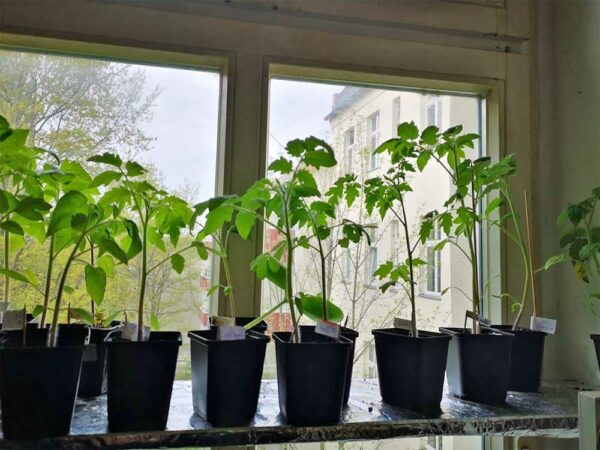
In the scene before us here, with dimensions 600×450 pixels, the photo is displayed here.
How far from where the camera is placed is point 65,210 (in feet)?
2.67

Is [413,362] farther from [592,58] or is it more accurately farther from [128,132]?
[592,58]

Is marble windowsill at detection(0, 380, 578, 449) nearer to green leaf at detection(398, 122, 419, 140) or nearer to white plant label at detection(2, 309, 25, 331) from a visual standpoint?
white plant label at detection(2, 309, 25, 331)

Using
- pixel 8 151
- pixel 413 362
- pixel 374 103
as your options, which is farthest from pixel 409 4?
pixel 8 151

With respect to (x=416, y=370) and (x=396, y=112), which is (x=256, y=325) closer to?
(x=416, y=370)

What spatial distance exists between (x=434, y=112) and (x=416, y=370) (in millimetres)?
877

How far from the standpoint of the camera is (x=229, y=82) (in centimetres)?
130

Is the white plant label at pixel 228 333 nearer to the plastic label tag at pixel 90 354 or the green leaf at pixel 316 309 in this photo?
the green leaf at pixel 316 309

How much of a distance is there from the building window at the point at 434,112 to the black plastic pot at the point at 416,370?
769 millimetres

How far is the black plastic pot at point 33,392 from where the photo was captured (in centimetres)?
79

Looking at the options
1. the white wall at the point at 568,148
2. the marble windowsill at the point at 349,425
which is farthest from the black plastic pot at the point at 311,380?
the white wall at the point at 568,148

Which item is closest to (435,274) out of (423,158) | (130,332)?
(423,158)

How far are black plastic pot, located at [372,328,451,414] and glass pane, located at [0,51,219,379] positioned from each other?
1.81 feet

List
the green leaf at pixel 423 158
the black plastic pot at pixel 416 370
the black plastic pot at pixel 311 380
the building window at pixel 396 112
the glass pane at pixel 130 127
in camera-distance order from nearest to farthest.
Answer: the black plastic pot at pixel 311 380 < the black plastic pot at pixel 416 370 < the green leaf at pixel 423 158 < the glass pane at pixel 130 127 < the building window at pixel 396 112

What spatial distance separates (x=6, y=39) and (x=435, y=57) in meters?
1.22
